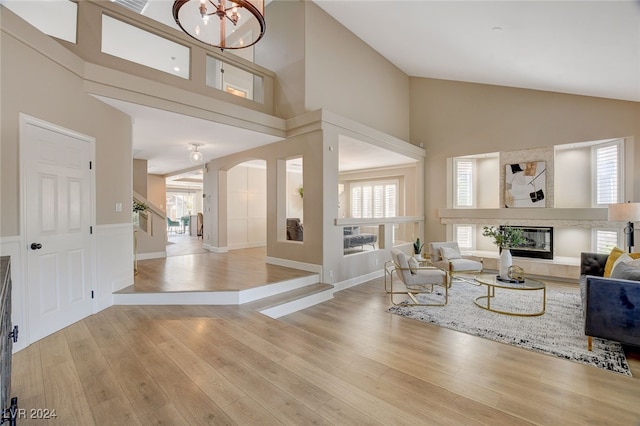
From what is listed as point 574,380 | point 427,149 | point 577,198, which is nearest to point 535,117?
point 577,198

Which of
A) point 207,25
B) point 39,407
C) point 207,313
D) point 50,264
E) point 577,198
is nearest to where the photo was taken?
point 39,407

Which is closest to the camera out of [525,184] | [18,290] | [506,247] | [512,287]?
[18,290]

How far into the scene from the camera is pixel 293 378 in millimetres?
2277

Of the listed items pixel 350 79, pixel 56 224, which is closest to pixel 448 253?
pixel 350 79

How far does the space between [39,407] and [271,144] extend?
5190 mm

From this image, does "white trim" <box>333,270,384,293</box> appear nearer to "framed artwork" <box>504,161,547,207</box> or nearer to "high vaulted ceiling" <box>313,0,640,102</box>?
"framed artwork" <box>504,161,547,207</box>

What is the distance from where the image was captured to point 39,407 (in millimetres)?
1916

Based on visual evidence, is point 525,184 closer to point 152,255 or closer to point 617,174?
point 617,174

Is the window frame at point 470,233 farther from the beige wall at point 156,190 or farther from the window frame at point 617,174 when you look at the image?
the beige wall at point 156,190

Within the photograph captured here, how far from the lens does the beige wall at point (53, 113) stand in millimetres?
2686

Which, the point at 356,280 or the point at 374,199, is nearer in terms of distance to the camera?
the point at 356,280

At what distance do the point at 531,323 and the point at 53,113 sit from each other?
6278 millimetres

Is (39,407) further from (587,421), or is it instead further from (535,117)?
(535,117)

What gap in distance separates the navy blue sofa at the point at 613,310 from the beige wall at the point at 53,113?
5839 millimetres
